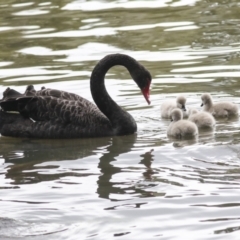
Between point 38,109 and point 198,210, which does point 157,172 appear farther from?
point 38,109

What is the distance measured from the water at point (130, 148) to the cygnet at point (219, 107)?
0.44ft

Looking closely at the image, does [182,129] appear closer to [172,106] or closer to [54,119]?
[172,106]

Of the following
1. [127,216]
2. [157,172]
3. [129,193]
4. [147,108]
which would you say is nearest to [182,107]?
[147,108]

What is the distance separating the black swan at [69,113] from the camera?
8852 mm

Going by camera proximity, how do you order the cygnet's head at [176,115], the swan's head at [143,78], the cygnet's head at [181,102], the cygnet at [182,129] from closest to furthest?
the cygnet at [182,129]
the cygnet's head at [176,115]
the swan's head at [143,78]
the cygnet's head at [181,102]

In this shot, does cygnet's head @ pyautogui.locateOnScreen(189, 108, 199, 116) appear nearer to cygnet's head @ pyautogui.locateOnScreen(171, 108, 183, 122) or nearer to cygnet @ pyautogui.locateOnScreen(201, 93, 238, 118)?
cygnet @ pyautogui.locateOnScreen(201, 93, 238, 118)

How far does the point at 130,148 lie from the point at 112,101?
0.91 meters

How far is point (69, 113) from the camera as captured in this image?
886 centimetres

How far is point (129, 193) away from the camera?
6680 millimetres

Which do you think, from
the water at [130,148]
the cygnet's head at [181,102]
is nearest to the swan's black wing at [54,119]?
the water at [130,148]

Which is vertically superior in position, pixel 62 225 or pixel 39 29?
pixel 39 29

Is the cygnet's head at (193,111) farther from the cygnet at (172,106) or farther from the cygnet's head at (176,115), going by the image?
the cygnet's head at (176,115)

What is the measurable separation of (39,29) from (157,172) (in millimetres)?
8146

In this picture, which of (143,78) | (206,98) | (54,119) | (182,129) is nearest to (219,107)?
(206,98)
